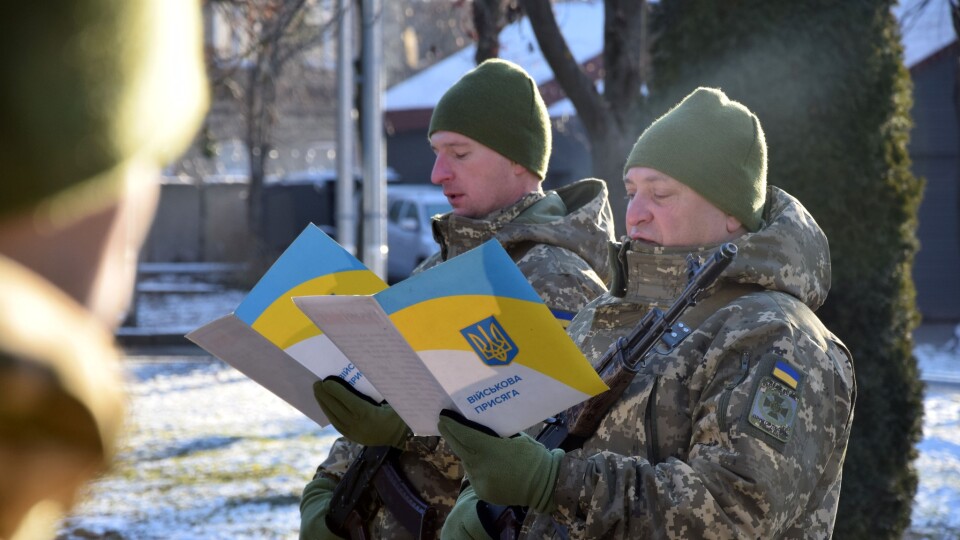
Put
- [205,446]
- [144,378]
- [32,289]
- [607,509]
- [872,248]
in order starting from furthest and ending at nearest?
[144,378] → [205,446] → [872,248] → [607,509] → [32,289]

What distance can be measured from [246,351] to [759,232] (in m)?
1.37

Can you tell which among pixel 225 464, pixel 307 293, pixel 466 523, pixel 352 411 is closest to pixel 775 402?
pixel 466 523

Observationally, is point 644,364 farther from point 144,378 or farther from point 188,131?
point 144,378

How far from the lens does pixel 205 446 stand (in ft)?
30.9

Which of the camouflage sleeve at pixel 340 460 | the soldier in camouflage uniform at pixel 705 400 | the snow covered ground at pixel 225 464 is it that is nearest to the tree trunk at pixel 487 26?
the snow covered ground at pixel 225 464

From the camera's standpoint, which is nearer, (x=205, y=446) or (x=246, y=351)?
(x=246, y=351)

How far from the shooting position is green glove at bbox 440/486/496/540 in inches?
107

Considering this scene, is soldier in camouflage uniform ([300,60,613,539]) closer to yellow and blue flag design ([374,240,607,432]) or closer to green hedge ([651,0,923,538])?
yellow and blue flag design ([374,240,607,432])

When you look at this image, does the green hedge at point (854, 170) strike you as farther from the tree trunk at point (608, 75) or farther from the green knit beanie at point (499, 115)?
the green knit beanie at point (499, 115)

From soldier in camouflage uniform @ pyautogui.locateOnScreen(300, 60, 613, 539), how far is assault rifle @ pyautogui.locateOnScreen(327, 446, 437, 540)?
0.03 m

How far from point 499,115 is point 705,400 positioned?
1379mm

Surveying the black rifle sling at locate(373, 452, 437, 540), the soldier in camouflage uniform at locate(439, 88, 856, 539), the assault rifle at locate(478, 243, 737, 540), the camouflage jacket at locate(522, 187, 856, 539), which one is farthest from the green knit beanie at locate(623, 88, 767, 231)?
the black rifle sling at locate(373, 452, 437, 540)

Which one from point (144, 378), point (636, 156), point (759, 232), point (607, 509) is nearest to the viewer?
point (607, 509)

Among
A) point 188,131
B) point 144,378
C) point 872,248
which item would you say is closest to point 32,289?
point 188,131
